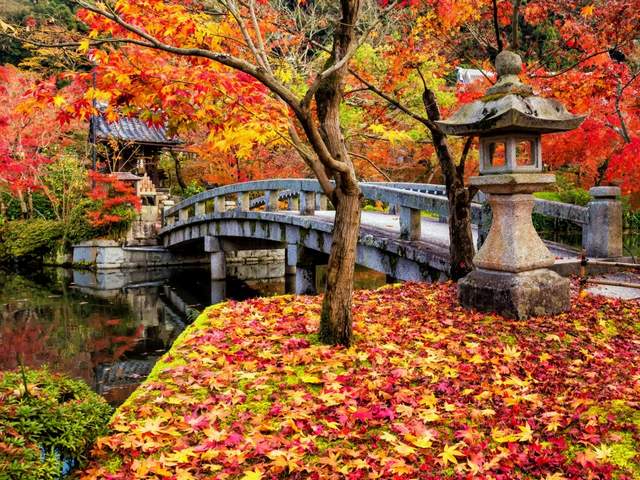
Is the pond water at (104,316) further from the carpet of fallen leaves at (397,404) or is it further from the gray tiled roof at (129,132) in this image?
the gray tiled roof at (129,132)

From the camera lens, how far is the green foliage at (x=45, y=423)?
279 cm

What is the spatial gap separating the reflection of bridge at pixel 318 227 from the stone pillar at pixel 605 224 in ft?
0.15

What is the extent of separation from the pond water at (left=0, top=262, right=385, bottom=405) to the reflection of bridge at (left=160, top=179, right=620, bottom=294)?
1.73m

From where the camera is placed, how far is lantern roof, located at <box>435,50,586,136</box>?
5.98 m

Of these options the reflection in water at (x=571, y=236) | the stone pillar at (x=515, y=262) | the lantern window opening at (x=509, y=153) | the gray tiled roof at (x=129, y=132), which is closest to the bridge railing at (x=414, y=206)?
the lantern window opening at (x=509, y=153)

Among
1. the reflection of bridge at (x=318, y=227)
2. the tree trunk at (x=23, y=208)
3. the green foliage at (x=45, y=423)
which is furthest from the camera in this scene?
the tree trunk at (x=23, y=208)

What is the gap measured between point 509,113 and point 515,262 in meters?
1.58

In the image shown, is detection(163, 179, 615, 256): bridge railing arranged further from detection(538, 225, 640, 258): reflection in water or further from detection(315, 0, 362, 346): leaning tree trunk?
detection(538, 225, 640, 258): reflection in water

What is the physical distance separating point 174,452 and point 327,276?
2.40 meters

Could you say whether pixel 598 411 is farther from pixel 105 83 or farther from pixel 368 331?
pixel 105 83

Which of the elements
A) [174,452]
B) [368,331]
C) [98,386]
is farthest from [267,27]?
[174,452]

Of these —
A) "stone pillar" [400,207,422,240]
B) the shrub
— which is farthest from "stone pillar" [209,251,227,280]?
"stone pillar" [400,207,422,240]

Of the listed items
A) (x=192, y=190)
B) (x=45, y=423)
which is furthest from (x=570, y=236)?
(x=45, y=423)

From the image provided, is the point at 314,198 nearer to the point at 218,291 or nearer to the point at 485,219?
the point at 218,291
